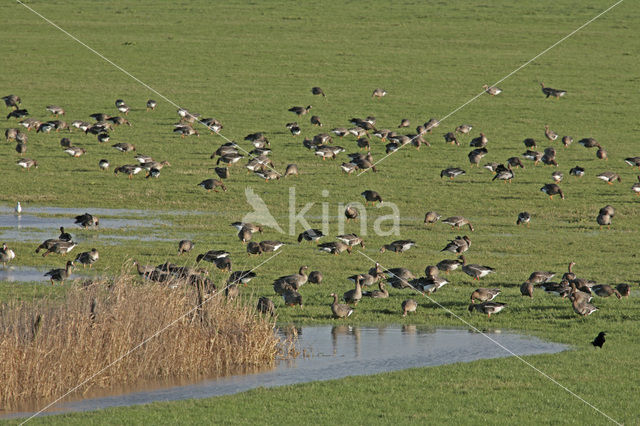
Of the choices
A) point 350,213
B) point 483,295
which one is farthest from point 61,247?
point 483,295

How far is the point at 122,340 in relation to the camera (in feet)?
63.7

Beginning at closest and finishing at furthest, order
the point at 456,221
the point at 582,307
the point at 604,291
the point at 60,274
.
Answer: the point at 582,307, the point at 604,291, the point at 60,274, the point at 456,221

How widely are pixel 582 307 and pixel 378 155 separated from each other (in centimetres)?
2525

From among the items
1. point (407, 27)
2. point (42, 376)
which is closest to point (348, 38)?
point (407, 27)

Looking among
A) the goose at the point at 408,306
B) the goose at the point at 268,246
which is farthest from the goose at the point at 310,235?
the goose at the point at 408,306

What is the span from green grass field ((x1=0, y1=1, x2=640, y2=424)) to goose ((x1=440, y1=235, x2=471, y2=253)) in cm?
59

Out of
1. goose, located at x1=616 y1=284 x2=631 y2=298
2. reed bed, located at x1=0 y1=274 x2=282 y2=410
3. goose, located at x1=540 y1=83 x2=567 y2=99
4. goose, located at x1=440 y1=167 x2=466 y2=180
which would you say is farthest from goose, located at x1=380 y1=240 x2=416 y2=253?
goose, located at x1=540 y1=83 x2=567 y2=99

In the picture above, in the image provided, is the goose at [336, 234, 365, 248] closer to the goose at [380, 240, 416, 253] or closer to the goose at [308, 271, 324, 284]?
the goose at [380, 240, 416, 253]

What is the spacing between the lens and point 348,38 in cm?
8419

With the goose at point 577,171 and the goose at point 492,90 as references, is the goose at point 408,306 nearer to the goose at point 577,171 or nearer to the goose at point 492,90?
the goose at point 577,171

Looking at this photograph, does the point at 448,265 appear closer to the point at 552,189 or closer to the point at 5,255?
the point at 5,255

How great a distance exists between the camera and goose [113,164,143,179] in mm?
42969

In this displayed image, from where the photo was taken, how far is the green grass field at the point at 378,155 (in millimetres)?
18422

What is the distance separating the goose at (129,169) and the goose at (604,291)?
23.5 m
